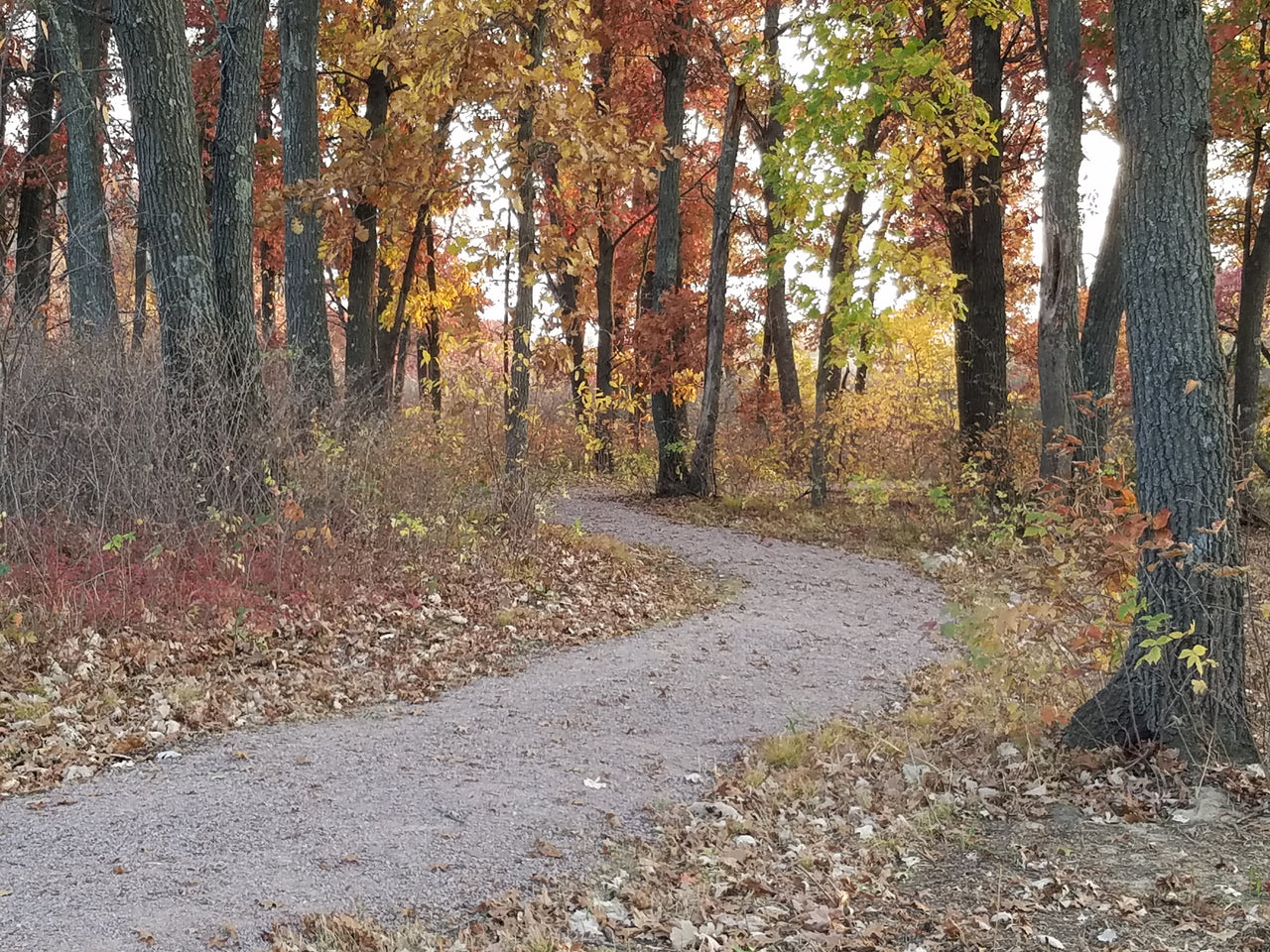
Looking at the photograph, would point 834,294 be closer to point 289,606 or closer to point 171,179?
point 171,179

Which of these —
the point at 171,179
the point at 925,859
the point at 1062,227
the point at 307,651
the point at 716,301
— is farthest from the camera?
the point at 716,301

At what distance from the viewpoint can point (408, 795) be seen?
16.9 feet

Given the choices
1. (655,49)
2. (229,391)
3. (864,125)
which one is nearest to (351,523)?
(229,391)

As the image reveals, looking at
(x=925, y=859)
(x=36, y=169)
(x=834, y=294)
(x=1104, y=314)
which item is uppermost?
(x=36, y=169)

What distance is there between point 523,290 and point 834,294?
5007 mm

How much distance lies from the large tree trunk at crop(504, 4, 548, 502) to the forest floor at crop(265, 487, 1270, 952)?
18.1 feet

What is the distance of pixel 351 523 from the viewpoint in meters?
9.11

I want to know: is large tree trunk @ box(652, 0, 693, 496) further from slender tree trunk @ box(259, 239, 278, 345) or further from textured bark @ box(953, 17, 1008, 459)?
slender tree trunk @ box(259, 239, 278, 345)

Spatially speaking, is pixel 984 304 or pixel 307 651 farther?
pixel 984 304

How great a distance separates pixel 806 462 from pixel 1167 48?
470 inches

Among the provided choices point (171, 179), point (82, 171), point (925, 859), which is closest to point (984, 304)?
point (171, 179)

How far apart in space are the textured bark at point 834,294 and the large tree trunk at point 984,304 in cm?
155

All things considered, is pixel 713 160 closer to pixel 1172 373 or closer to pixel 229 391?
pixel 229 391

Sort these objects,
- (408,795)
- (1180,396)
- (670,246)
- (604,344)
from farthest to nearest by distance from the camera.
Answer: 1. (604,344)
2. (670,246)
3. (408,795)
4. (1180,396)
